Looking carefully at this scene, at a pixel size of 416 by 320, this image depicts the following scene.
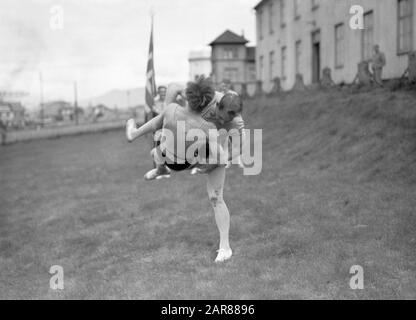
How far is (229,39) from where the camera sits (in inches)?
2211

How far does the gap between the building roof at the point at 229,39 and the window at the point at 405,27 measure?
39066 mm

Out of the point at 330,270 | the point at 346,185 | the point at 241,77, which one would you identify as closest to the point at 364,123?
the point at 346,185

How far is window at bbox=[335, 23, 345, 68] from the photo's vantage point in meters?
22.5

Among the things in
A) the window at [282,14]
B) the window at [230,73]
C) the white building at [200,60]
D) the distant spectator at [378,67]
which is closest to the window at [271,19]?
the window at [282,14]

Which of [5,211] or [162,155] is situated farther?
[5,211]

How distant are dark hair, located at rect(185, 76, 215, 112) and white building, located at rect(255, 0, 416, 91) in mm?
13577

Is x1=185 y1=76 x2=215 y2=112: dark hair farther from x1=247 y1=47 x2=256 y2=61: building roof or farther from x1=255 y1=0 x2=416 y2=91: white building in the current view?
x1=247 y1=47 x2=256 y2=61: building roof

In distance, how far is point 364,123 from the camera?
41.7 ft

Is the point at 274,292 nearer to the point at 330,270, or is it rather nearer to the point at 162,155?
the point at 330,270

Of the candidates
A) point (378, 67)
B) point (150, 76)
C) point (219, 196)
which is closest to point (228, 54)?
point (378, 67)

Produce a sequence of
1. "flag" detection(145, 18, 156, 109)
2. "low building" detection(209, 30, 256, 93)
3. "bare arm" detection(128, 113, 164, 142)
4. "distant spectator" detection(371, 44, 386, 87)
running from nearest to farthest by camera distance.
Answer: "bare arm" detection(128, 113, 164, 142) → "flag" detection(145, 18, 156, 109) → "distant spectator" detection(371, 44, 386, 87) → "low building" detection(209, 30, 256, 93)

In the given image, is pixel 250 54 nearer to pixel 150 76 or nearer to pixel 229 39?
pixel 229 39

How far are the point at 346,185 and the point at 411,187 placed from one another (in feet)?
3.97

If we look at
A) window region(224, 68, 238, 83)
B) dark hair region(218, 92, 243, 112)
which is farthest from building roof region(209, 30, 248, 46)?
dark hair region(218, 92, 243, 112)
